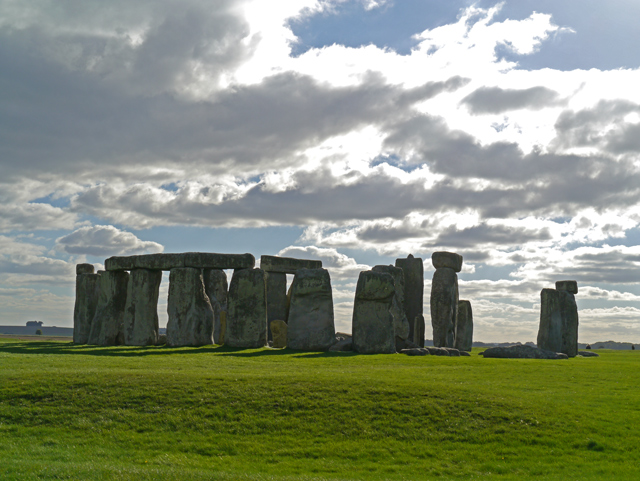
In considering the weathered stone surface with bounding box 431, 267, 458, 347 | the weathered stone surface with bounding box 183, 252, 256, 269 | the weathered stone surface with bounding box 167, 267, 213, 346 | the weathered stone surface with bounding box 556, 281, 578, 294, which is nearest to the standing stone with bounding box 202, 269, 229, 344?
the weathered stone surface with bounding box 183, 252, 256, 269

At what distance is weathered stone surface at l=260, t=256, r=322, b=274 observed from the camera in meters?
35.3

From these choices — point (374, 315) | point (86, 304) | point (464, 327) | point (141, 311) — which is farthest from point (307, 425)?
point (464, 327)

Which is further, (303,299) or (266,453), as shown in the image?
(303,299)

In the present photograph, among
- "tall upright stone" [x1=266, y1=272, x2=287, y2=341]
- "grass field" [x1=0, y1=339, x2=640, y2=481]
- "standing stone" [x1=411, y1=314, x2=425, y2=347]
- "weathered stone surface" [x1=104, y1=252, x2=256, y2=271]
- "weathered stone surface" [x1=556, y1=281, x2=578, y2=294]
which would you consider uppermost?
"weathered stone surface" [x1=104, y1=252, x2=256, y2=271]

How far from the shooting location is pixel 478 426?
1346 centimetres

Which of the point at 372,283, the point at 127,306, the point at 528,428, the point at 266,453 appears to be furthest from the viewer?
the point at 127,306

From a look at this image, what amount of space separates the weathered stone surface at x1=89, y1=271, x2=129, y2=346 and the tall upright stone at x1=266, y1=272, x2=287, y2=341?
8.06 meters

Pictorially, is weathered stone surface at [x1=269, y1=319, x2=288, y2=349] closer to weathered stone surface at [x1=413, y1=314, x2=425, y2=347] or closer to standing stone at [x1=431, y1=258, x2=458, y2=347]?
weathered stone surface at [x1=413, y1=314, x2=425, y2=347]

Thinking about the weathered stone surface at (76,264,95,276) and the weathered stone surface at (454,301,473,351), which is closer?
the weathered stone surface at (76,264,95,276)

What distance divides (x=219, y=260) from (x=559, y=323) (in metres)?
17.7

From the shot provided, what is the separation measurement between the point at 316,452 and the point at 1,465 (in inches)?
228

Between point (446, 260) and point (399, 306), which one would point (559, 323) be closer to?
point (446, 260)

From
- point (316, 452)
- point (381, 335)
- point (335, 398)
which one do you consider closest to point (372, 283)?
point (381, 335)

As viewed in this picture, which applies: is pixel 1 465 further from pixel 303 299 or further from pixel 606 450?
pixel 303 299
